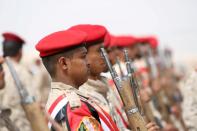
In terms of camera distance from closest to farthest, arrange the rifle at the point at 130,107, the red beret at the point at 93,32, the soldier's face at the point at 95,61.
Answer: the rifle at the point at 130,107
the soldier's face at the point at 95,61
the red beret at the point at 93,32

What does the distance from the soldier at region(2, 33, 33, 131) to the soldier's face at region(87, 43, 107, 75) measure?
2.44 metres

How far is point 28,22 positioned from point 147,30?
48.5 feet

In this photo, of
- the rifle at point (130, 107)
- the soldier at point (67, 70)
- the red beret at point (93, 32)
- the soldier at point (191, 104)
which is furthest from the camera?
the soldier at point (191, 104)

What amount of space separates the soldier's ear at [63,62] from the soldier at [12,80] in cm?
353

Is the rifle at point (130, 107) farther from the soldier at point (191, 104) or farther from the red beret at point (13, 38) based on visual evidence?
the red beret at point (13, 38)

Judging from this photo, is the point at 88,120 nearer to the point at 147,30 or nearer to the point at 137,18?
the point at 137,18

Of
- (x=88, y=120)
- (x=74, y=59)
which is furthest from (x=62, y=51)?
(x=88, y=120)

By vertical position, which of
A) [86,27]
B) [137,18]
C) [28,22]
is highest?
[86,27]

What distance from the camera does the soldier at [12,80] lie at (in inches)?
343

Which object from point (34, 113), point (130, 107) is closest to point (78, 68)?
point (130, 107)

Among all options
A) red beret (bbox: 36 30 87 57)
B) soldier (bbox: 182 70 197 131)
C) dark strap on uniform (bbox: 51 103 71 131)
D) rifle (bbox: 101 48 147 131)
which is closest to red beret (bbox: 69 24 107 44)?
rifle (bbox: 101 48 147 131)

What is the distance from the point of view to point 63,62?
5.14 metres

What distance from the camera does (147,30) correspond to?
2448 cm

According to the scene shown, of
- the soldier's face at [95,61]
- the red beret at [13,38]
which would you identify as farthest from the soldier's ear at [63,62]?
the red beret at [13,38]
